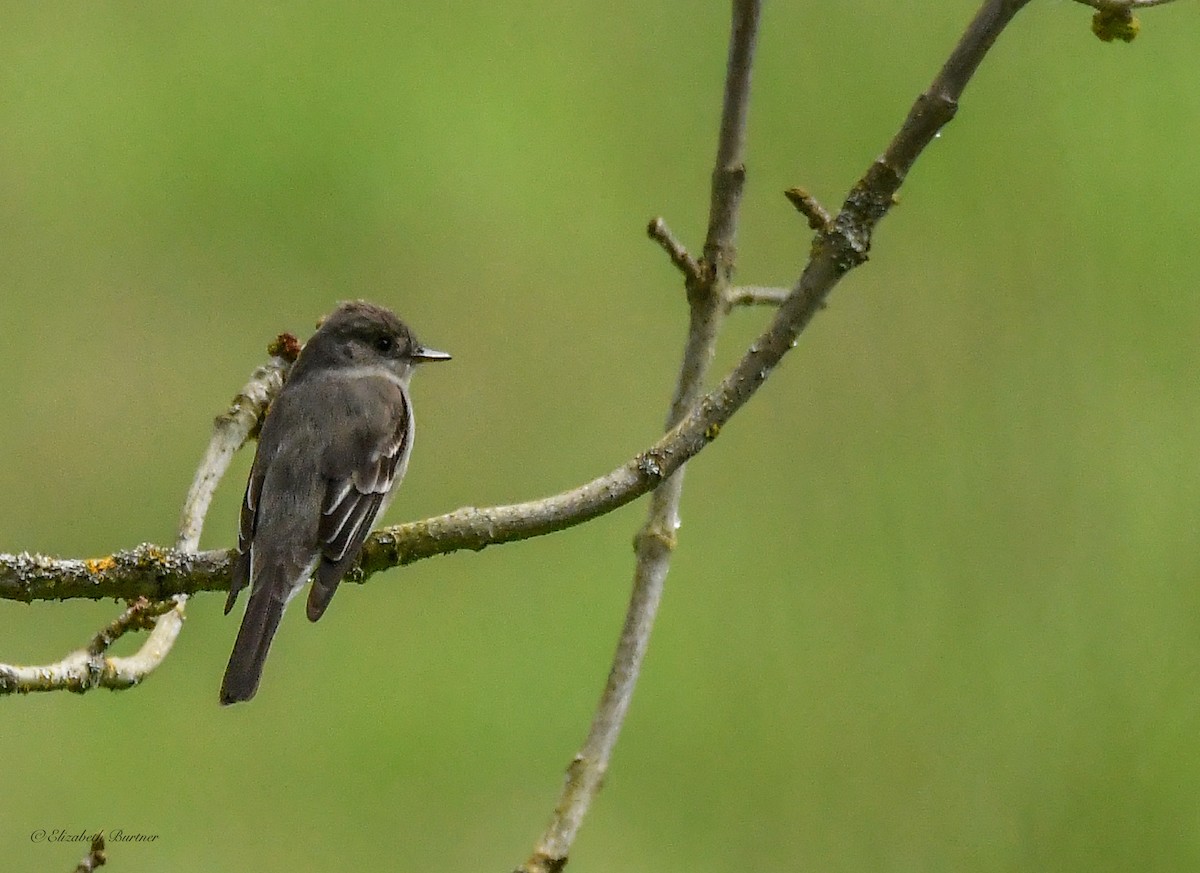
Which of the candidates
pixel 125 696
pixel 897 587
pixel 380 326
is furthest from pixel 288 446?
pixel 897 587

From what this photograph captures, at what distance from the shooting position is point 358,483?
2.48m

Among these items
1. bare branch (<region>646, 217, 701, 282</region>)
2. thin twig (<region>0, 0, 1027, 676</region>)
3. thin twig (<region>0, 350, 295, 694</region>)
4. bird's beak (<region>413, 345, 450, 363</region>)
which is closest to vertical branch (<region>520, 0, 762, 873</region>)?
bare branch (<region>646, 217, 701, 282</region>)

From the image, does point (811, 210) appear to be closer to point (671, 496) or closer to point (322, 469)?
point (671, 496)

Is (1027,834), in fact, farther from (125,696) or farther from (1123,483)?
(125,696)

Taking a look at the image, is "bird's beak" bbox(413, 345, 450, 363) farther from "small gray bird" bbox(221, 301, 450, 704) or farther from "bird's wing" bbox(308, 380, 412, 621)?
"bird's wing" bbox(308, 380, 412, 621)

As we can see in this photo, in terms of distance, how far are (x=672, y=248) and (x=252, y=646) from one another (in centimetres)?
82

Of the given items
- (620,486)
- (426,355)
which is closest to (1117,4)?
(620,486)

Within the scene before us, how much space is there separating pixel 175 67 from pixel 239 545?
310cm

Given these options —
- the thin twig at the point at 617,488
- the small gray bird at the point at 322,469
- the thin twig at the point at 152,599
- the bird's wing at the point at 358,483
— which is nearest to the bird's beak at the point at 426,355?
the small gray bird at the point at 322,469

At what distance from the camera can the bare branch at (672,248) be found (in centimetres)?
207

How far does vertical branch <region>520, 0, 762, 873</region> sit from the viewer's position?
1961 millimetres

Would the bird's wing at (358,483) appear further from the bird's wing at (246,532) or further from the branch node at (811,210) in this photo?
the branch node at (811,210)

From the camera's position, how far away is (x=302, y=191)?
15.2 feet

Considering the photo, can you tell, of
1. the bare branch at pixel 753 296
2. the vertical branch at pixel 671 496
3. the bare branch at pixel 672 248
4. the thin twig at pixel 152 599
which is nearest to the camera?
the thin twig at pixel 152 599
